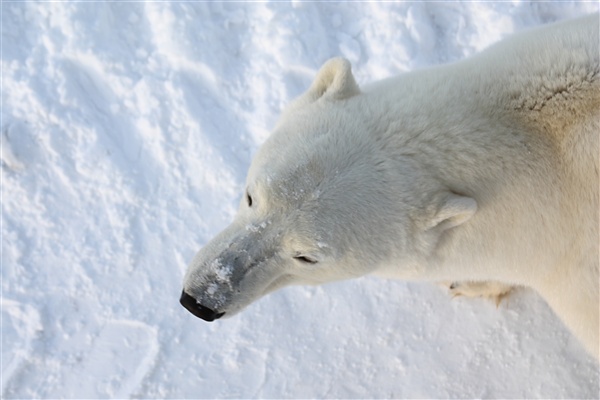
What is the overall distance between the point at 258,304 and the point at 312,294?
0.37 m

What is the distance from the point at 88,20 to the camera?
13.6 ft

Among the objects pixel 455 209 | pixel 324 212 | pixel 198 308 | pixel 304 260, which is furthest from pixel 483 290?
pixel 198 308

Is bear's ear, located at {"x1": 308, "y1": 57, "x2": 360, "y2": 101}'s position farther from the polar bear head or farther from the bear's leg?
the bear's leg

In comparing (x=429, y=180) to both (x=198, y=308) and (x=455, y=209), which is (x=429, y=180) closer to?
(x=455, y=209)

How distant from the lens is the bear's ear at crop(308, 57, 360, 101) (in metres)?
2.57

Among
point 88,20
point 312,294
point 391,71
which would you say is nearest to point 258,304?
point 312,294

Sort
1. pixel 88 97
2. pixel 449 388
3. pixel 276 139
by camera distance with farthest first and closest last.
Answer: pixel 88 97 → pixel 449 388 → pixel 276 139

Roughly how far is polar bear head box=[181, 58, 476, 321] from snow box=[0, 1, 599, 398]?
48.4 inches

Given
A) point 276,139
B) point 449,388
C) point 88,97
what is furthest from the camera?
point 88,97

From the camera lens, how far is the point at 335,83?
2576mm

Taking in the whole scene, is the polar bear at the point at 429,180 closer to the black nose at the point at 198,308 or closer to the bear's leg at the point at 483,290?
the black nose at the point at 198,308

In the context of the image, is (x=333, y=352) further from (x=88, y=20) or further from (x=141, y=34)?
(x=88, y=20)

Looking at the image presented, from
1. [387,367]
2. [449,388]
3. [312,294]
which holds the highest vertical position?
[312,294]

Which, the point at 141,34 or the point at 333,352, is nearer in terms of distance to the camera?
the point at 333,352
